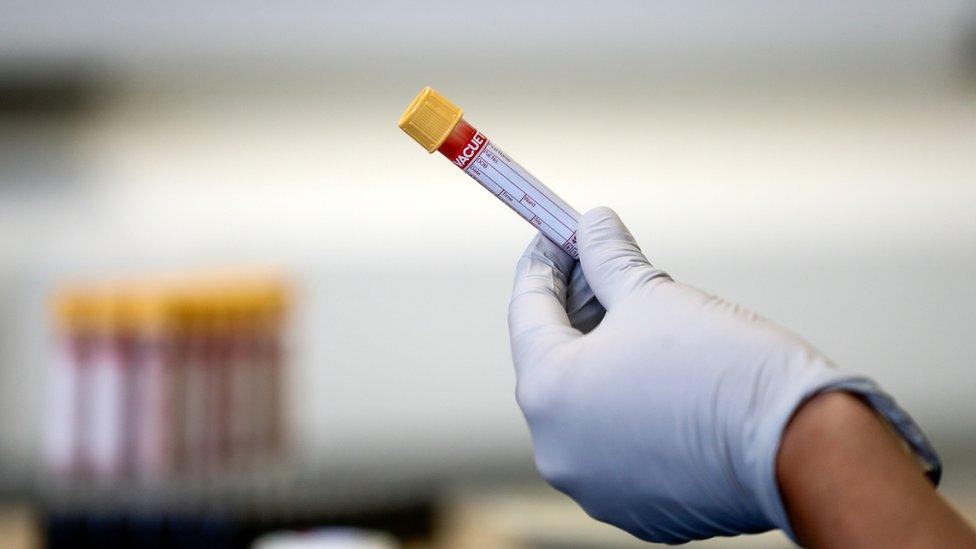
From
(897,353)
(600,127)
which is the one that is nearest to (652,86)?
(600,127)

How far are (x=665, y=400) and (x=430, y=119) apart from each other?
0.23 m

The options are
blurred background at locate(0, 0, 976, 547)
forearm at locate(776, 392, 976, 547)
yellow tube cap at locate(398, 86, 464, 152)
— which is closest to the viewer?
forearm at locate(776, 392, 976, 547)

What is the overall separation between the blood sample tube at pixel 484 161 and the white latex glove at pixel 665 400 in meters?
0.04

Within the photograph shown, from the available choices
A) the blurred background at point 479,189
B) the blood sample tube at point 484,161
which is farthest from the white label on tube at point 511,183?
the blurred background at point 479,189

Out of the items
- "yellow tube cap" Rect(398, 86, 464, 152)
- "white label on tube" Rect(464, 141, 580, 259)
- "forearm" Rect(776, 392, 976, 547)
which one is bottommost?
"forearm" Rect(776, 392, 976, 547)

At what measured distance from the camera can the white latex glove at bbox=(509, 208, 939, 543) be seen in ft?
1.67

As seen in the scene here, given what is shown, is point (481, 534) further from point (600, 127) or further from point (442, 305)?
point (600, 127)

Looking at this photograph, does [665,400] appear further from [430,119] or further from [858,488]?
[430,119]

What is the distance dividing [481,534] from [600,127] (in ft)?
3.74

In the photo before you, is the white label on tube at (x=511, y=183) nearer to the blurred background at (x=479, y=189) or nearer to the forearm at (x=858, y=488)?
the forearm at (x=858, y=488)

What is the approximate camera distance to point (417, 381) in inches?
94.7

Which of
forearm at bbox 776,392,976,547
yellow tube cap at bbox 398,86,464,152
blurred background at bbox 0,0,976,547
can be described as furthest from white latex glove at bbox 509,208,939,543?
blurred background at bbox 0,0,976,547

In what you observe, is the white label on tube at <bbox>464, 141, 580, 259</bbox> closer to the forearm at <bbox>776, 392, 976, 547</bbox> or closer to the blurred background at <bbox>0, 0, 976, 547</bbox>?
the forearm at <bbox>776, 392, 976, 547</bbox>

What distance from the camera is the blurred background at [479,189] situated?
2350 millimetres
